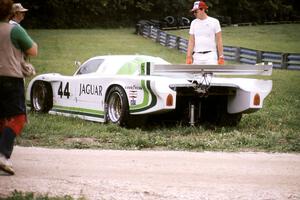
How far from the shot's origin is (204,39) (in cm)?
1172

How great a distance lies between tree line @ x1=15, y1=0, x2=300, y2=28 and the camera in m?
60.5

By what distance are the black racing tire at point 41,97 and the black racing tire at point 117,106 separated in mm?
2162

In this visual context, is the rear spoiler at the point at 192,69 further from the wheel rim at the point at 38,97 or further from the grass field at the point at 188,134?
the wheel rim at the point at 38,97

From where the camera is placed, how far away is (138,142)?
9.33 meters

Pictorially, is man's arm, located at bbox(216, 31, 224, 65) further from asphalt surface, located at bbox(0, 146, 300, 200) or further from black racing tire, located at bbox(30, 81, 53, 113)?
black racing tire, located at bbox(30, 81, 53, 113)

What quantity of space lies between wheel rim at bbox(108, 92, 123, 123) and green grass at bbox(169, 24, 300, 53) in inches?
1152

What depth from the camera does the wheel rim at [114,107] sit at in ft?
38.1

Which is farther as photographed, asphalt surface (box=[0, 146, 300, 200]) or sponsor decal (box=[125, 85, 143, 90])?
sponsor decal (box=[125, 85, 143, 90])

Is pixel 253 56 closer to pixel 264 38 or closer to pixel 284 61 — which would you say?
pixel 284 61

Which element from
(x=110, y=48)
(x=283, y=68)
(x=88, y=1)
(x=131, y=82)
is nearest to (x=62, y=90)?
(x=131, y=82)

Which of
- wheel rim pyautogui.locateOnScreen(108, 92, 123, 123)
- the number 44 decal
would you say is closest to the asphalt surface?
wheel rim pyautogui.locateOnScreen(108, 92, 123, 123)

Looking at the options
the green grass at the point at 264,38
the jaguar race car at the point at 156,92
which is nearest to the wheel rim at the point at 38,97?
the jaguar race car at the point at 156,92

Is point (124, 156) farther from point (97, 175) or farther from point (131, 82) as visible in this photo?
point (131, 82)

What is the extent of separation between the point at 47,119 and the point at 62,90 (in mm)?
1120
